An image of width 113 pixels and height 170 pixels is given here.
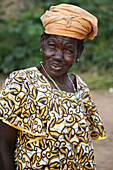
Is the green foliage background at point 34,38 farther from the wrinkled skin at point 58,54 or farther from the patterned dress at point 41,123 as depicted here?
the patterned dress at point 41,123

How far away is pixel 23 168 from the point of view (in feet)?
4.67

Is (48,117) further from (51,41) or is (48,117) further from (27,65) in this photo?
(27,65)

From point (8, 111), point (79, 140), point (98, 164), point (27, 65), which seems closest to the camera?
point (8, 111)

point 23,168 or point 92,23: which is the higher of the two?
point 92,23

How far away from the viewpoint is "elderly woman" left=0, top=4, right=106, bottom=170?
54.1 inches

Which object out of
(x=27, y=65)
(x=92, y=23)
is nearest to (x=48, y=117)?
(x=92, y=23)

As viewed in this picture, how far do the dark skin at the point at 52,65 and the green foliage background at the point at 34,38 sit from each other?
717 centimetres

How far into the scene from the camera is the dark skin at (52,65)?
1.39m

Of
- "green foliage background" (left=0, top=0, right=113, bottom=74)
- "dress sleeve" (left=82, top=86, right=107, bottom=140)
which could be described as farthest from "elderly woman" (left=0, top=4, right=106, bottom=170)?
"green foliage background" (left=0, top=0, right=113, bottom=74)

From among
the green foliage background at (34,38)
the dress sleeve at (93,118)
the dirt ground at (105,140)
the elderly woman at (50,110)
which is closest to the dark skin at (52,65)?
the elderly woman at (50,110)

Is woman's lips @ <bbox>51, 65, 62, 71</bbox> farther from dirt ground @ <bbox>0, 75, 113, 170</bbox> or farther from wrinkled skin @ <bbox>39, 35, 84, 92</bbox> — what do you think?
dirt ground @ <bbox>0, 75, 113, 170</bbox>

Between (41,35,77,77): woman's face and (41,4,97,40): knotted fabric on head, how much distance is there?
0.04m

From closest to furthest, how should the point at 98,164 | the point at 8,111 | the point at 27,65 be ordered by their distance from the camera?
1. the point at 8,111
2. the point at 98,164
3. the point at 27,65

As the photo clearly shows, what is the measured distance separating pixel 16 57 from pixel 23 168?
26.2 feet
